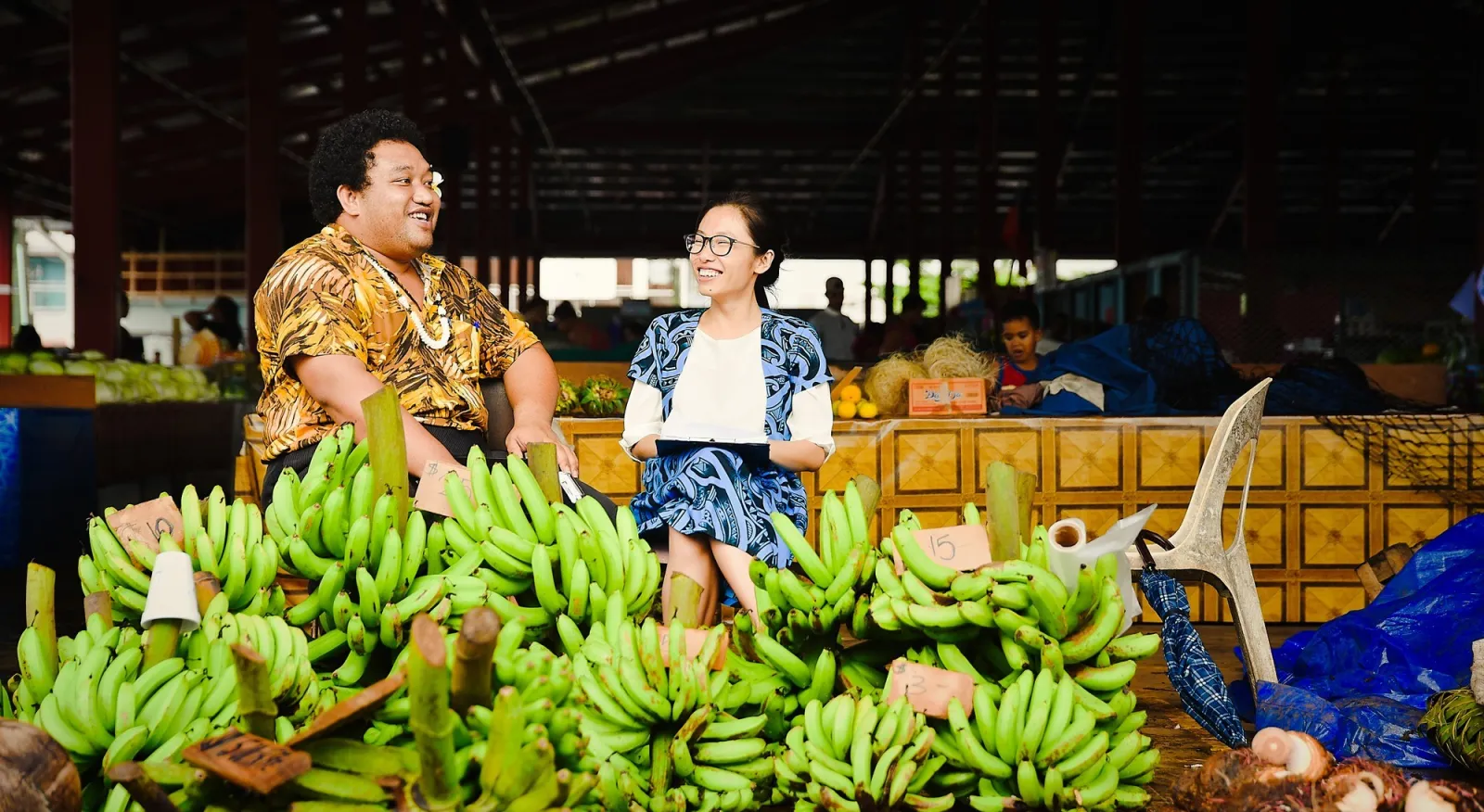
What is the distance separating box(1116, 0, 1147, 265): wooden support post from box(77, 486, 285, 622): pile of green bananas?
10803mm

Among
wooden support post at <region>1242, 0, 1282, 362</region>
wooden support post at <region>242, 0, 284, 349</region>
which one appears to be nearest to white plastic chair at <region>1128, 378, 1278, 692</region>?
wooden support post at <region>1242, 0, 1282, 362</region>

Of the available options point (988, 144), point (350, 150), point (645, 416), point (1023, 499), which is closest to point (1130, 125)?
point (988, 144)

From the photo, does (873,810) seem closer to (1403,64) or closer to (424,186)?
(424,186)

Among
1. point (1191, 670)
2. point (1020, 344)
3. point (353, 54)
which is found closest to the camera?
point (1191, 670)

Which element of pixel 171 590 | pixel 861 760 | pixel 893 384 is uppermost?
pixel 893 384

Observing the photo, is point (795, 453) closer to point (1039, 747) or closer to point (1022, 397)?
point (1039, 747)

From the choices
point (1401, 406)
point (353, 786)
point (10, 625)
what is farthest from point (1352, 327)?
point (353, 786)

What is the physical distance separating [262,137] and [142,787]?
388 inches

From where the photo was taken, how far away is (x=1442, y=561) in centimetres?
376

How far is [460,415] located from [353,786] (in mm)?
1341

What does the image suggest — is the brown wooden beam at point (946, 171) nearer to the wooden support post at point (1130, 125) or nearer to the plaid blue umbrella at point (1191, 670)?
the wooden support post at point (1130, 125)

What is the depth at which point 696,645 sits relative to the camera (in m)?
1.84

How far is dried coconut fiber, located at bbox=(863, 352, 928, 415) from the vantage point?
5.62 m

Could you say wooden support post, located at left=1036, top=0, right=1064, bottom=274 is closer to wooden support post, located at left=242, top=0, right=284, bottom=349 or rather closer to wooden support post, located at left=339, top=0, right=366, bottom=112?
wooden support post, located at left=339, top=0, right=366, bottom=112
